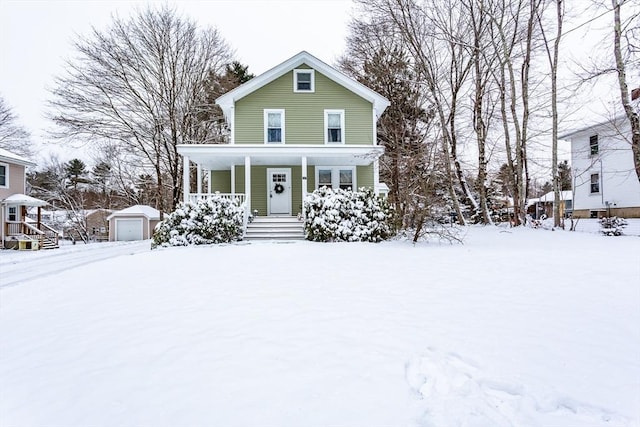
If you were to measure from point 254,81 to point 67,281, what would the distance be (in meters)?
10.7

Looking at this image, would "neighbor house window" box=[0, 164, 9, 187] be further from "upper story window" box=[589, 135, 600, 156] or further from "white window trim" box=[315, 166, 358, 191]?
"upper story window" box=[589, 135, 600, 156]

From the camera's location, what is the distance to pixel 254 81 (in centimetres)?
1434

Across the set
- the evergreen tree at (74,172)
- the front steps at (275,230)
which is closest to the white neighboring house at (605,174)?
the front steps at (275,230)

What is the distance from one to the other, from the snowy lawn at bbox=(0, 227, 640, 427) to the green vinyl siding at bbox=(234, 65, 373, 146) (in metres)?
9.75

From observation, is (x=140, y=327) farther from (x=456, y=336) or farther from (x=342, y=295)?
(x=456, y=336)

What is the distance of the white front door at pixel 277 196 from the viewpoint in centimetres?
1456

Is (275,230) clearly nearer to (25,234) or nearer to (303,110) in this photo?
(303,110)

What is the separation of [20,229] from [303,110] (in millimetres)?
17585

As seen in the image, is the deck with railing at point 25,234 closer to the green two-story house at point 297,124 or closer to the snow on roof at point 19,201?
the snow on roof at point 19,201

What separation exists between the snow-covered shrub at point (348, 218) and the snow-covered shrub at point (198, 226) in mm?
2537

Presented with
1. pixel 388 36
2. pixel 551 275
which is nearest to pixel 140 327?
pixel 551 275

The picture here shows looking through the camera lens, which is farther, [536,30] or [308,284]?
[536,30]

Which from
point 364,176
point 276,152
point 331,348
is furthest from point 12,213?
point 331,348

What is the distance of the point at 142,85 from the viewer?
63.3 ft
